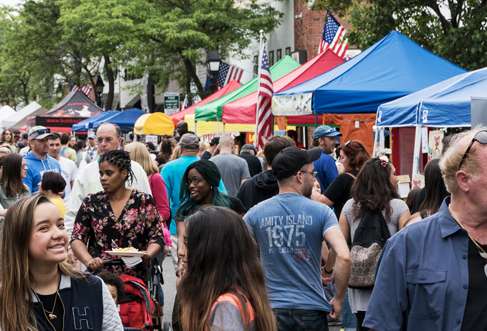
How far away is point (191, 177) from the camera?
8.10 meters

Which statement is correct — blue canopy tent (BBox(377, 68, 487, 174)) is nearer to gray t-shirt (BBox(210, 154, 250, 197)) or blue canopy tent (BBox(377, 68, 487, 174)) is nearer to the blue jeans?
gray t-shirt (BBox(210, 154, 250, 197))

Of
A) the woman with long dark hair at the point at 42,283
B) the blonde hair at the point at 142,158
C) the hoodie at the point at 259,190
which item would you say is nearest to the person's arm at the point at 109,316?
the woman with long dark hair at the point at 42,283

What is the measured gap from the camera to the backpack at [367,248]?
795cm

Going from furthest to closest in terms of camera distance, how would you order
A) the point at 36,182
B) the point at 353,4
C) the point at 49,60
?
1. the point at 49,60
2. the point at 353,4
3. the point at 36,182

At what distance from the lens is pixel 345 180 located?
9.78 m

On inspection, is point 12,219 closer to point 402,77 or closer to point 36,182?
point 36,182

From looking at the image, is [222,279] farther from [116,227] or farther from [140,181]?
[140,181]

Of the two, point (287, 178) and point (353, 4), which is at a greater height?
point (353, 4)

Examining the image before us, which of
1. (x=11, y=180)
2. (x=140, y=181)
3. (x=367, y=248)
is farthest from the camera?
(x=11, y=180)

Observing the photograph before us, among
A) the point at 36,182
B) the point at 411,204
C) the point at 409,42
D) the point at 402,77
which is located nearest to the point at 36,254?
the point at 411,204

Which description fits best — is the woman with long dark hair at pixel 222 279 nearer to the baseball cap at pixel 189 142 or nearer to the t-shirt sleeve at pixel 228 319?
the t-shirt sleeve at pixel 228 319

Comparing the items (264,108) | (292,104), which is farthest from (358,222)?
(264,108)

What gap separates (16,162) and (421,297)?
7355 mm

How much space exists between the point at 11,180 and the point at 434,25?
13782 mm
